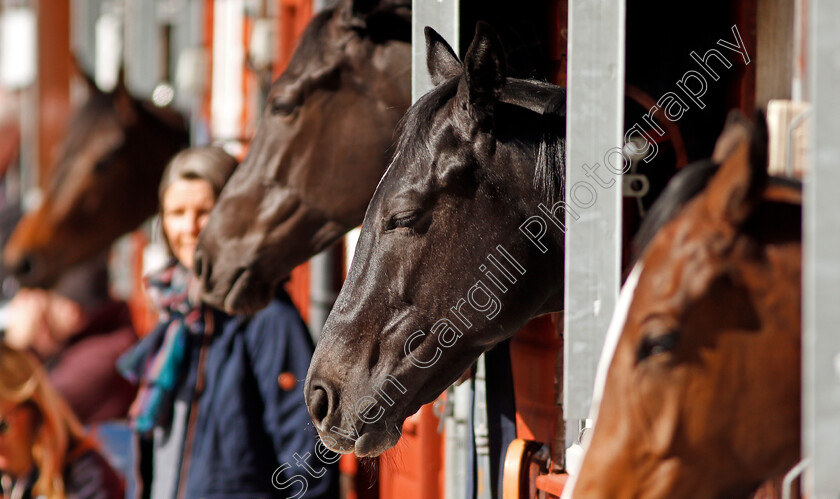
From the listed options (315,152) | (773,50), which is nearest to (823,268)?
(773,50)

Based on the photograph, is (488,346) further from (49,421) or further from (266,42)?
(266,42)

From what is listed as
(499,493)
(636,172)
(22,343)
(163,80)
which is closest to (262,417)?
(499,493)

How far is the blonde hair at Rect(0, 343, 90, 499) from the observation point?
4.75 metres

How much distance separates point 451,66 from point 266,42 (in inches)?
140

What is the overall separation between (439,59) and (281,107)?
0.84 m

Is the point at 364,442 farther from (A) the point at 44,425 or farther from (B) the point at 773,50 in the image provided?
(A) the point at 44,425

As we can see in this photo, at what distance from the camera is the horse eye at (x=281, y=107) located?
10.6ft

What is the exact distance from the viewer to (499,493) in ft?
9.50

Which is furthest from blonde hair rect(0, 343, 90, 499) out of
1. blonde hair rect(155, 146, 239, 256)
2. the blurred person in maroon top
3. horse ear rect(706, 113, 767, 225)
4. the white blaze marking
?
horse ear rect(706, 113, 767, 225)

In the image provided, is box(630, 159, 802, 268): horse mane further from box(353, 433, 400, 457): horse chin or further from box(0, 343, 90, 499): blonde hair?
box(0, 343, 90, 499): blonde hair

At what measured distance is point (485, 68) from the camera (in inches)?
86.7

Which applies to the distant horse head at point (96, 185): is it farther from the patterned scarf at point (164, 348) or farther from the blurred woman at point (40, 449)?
the patterned scarf at point (164, 348)

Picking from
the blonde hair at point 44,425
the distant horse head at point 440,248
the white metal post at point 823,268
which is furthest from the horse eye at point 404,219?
the blonde hair at point 44,425

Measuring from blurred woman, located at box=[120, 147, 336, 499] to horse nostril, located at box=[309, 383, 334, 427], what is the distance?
1286 mm
